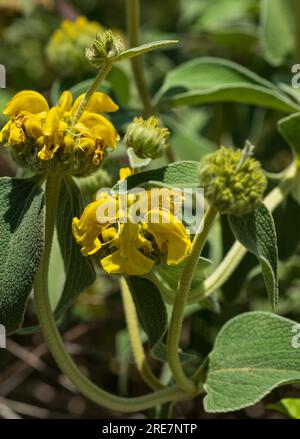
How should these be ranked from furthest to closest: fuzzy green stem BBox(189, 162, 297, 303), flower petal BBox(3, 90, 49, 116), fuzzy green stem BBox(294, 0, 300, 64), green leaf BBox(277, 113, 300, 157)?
fuzzy green stem BBox(294, 0, 300, 64) < green leaf BBox(277, 113, 300, 157) < fuzzy green stem BBox(189, 162, 297, 303) < flower petal BBox(3, 90, 49, 116)

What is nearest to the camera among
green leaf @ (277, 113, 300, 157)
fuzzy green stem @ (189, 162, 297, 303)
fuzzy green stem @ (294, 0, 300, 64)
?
fuzzy green stem @ (189, 162, 297, 303)

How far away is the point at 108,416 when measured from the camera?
5.23 ft

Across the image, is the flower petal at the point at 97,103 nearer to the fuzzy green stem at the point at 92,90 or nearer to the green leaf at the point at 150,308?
the fuzzy green stem at the point at 92,90

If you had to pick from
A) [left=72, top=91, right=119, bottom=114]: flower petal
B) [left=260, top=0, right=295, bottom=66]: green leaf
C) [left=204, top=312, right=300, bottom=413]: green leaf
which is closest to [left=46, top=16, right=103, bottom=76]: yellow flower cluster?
[left=260, top=0, right=295, bottom=66]: green leaf

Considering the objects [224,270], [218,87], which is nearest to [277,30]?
[218,87]

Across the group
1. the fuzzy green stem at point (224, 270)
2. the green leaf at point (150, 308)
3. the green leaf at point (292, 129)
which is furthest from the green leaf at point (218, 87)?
the green leaf at point (150, 308)

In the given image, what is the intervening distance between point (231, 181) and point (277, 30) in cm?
92

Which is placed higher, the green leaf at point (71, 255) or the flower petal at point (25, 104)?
the flower petal at point (25, 104)

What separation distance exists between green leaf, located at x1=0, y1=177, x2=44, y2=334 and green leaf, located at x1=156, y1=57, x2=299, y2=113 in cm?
47

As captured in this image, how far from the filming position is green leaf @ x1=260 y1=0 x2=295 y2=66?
160cm

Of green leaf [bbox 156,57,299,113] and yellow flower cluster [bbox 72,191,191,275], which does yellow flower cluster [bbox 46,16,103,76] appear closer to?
green leaf [bbox 156,57,299,113]

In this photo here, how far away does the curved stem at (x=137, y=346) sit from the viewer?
113 cm

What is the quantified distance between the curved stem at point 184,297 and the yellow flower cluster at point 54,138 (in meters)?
0.16
